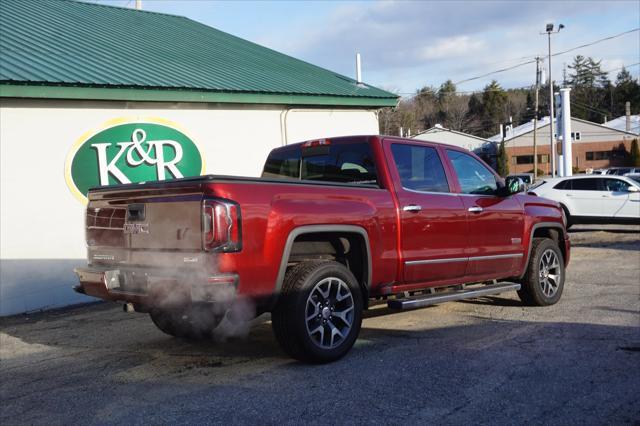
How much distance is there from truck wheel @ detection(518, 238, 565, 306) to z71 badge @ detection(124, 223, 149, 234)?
15.5ft

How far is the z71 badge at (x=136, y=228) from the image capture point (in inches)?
213

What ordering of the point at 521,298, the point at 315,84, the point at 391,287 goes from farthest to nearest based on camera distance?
the point at 315,84, the point at 521,298, the point at 391,287

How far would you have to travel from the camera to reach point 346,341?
573 cm

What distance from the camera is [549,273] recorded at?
8.21 metres

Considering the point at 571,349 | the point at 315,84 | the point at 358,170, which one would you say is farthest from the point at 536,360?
the point at 315,84


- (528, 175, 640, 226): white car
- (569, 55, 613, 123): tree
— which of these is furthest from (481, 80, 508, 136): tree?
(528, 175, 640, 226): white car

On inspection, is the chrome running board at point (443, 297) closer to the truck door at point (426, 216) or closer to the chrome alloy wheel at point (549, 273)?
the truck door at point (426, 216)

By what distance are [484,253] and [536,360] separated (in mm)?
1798

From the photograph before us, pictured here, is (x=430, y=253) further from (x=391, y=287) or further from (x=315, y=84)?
(x=315, y=84)

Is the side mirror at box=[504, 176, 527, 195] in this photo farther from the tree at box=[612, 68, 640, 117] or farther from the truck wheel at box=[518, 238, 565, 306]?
the tree at box=[612, 68, 640, 117]

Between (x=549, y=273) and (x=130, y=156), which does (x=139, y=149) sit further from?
(x=549, y=273)

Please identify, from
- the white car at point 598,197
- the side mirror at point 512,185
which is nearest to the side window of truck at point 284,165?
the side mirror at point 512,185

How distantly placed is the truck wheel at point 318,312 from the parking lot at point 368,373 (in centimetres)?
18

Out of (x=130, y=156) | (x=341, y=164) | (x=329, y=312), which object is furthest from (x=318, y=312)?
(x=130, y=156)
